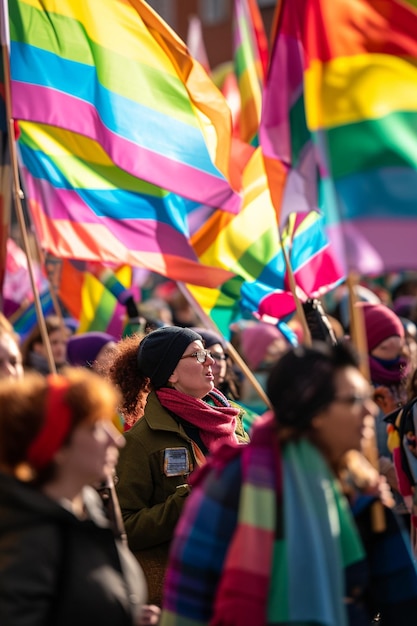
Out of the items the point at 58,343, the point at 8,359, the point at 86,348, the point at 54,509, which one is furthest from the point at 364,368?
the point at 58,343

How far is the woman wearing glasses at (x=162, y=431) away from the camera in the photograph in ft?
15.1

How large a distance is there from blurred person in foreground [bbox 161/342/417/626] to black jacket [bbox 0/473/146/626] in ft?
0.75

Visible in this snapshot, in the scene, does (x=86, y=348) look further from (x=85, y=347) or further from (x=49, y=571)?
(x=49, y=571)

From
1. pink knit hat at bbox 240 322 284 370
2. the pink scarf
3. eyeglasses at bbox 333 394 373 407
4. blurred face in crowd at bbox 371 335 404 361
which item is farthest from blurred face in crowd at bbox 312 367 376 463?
pink knit hat at bbox 240 322 284 370

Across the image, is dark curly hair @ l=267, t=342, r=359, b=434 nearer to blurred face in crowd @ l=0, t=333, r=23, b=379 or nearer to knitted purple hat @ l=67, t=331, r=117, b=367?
blurred face in crowd @ l=0, t=333, r=23, b=379

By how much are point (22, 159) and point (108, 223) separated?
2.49 feet

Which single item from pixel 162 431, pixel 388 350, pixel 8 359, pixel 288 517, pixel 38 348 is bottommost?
pixel 38 348

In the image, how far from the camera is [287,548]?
9.99 feet

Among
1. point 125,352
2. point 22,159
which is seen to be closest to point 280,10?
point 125,352

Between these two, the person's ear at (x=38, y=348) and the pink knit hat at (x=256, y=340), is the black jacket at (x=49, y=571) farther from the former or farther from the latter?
the pink knit hat at (x=256, y=340)

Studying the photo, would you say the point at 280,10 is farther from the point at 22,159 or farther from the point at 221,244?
the point at 22,159

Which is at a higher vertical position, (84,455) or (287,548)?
(84,455)

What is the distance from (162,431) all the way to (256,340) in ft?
11.6

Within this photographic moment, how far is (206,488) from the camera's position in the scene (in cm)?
323
